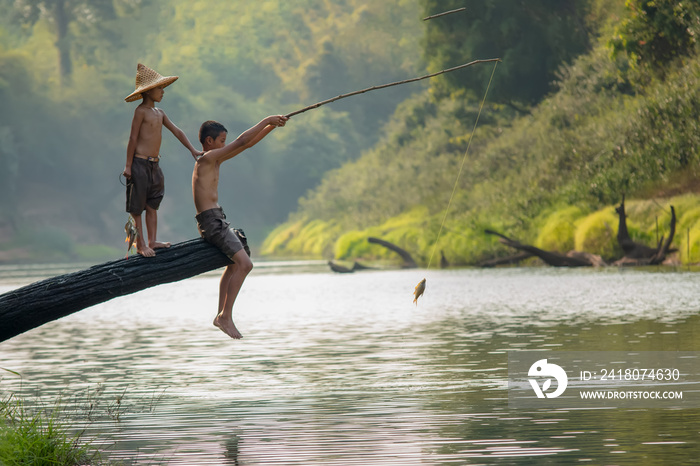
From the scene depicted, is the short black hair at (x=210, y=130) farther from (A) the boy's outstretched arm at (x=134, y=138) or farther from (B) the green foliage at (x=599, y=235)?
(B) the green foliage at (x=599, y=235)

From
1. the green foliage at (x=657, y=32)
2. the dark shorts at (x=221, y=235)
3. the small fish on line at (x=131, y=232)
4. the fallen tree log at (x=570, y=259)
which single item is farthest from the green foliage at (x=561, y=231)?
the dark shorts at (x=221, y=235)

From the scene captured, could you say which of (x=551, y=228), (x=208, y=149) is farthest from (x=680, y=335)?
(x=551, y=228)

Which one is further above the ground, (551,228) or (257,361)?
(551,228)

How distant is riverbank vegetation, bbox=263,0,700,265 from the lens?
40656mm

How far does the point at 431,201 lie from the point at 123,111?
5334 centimetres

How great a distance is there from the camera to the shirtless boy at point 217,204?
32.7ft

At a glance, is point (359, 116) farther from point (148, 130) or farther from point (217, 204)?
point (217, 204)

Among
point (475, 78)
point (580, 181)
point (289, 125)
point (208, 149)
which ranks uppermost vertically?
point (289, 125)

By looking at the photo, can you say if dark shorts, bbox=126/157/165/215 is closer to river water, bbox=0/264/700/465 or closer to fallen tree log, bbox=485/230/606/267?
river water, bbox=0/264/700/465

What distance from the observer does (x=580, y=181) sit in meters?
44.7

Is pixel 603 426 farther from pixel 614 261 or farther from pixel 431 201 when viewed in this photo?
pixel 431 201

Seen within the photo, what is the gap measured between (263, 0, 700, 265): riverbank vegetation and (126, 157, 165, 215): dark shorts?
1115 inches

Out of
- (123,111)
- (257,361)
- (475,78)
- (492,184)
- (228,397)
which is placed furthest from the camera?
(123,111)

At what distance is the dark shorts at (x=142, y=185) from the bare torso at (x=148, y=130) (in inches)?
3.7
